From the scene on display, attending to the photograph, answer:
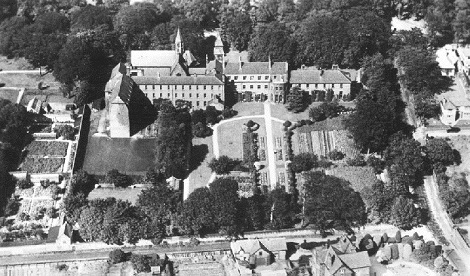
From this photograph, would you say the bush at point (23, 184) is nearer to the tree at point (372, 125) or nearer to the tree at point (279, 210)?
the tree at point (279, 210)

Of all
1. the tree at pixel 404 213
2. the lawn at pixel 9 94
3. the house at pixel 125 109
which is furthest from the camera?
the lawn at pixel 9 94

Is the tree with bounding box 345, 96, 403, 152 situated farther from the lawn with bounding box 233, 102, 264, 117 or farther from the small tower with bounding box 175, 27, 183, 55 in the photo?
the small tower with bounding box 175, 27, 183, 55

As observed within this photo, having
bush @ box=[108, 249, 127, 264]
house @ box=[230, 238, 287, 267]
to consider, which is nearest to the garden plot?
house @ box=[230, 238, 287, 267]

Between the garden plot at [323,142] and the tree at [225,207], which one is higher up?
the garden plot at [323,142]

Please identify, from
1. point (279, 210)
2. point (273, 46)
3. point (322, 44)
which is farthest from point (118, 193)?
point (322, 44)

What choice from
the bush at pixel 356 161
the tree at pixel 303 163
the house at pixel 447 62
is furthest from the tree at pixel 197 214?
the house at pixel 447 62

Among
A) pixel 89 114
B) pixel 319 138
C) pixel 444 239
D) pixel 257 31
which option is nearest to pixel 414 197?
pixel 444 239

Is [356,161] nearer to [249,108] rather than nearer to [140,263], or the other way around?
[249,108]
